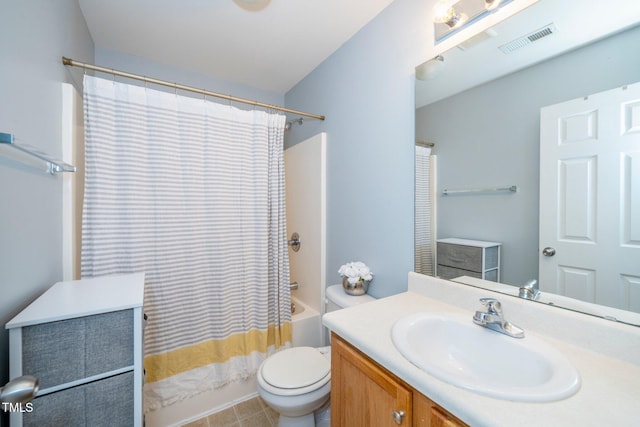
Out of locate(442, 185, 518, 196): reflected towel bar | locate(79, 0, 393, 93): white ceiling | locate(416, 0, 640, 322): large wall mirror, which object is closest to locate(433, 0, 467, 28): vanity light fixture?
locate(416, 0, 640, 322): large wall mirror

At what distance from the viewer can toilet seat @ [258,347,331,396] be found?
123cm

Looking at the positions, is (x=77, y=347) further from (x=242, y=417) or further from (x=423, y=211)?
(x=423, y=211)

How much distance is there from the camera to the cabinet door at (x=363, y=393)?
0.72 m

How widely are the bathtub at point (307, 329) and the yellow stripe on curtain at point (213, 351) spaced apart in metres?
0.07

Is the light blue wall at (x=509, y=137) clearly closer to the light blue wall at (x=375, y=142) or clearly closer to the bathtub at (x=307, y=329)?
the light blue wall at (x=375, y=142)

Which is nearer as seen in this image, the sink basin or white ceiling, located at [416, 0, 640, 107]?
the sink basin

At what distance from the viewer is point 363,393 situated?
0.84 m

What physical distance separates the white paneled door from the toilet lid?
109 cm

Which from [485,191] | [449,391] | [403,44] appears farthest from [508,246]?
[403,44]

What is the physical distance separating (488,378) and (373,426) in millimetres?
405

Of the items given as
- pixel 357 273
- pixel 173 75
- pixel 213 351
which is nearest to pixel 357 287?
pixel 357 273

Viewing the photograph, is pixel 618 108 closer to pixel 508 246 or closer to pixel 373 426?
pixel 508 246

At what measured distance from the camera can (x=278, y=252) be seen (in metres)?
1.87

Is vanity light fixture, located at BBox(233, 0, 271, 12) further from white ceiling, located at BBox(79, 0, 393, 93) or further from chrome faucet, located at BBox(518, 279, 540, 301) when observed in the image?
chrome faucet, located at BBox(518, 279, 540, 301)
